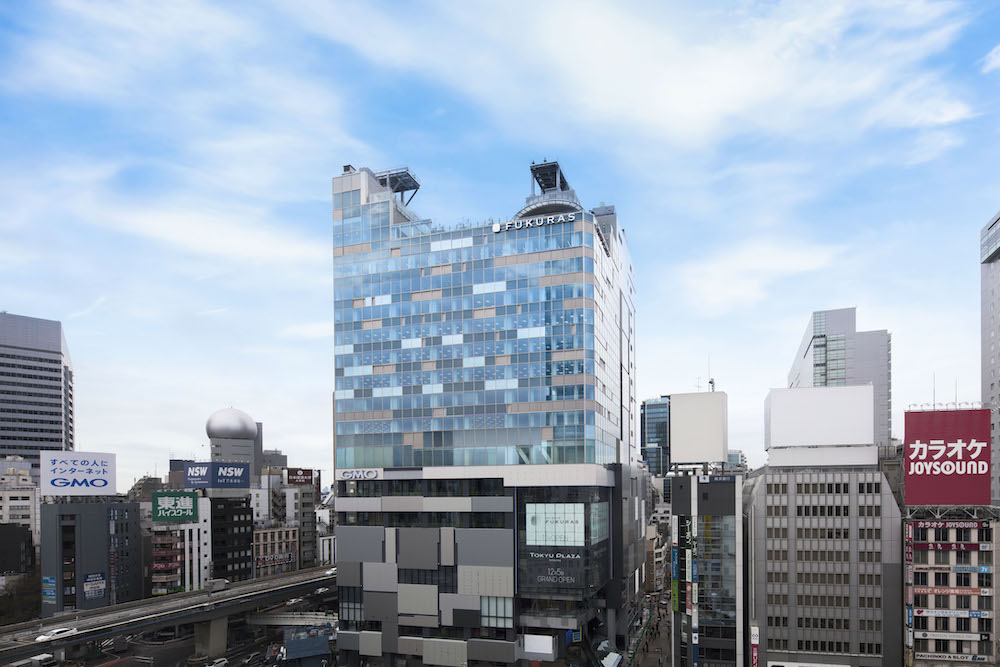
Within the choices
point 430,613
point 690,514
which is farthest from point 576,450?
point 430,613

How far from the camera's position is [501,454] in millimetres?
106000

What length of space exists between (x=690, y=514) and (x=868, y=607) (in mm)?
24547

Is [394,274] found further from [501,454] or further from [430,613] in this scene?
[430,613]

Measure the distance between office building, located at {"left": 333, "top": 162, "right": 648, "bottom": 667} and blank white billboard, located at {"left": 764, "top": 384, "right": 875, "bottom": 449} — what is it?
26.8 m

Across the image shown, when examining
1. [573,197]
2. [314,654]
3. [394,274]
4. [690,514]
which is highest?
[573,197]

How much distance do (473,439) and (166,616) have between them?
5231 centimetres

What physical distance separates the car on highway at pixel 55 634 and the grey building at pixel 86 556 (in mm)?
43147

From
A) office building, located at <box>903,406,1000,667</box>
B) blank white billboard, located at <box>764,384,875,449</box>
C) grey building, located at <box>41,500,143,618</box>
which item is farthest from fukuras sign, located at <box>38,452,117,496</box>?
office building, located at <box>903,406,1000,667</box>

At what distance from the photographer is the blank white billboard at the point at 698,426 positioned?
104 metres

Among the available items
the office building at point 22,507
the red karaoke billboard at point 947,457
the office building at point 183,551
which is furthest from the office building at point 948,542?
the office building at point 22,507

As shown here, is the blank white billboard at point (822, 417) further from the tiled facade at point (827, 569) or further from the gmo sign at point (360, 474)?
the gmo sign at point (360, 474)

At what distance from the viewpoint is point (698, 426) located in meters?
105

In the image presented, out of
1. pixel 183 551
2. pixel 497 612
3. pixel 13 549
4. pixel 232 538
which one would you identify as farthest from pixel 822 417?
pixel 13 549

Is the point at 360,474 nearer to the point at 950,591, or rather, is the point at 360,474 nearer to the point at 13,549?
the point at 950,591
